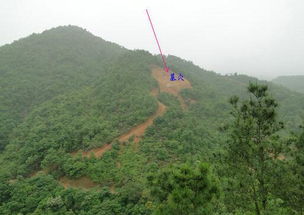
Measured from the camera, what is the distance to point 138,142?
2691 cm

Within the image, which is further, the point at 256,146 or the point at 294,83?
the point at 294,83

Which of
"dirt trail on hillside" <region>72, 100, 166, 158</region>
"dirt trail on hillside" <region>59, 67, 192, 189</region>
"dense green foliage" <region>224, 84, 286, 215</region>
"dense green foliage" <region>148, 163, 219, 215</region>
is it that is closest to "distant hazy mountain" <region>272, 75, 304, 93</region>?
"dirt trail on hillside" <region>59, 67, 192, 189</region>

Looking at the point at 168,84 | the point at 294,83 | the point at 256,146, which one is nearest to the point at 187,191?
the point at 256,146

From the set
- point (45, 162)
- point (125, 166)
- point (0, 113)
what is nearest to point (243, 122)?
point (125, 166)

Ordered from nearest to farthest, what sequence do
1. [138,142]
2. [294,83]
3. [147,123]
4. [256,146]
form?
[256,146]
[138,142]
[147,123]
[294,83]

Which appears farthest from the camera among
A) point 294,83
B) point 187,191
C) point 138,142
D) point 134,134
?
point 294,83

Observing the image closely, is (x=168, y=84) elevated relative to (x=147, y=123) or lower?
elevated

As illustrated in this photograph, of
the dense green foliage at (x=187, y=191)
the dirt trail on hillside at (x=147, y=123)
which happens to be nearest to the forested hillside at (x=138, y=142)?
the dense green foliage at (x=187, y=191)

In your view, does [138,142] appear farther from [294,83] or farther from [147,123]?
[294,83]

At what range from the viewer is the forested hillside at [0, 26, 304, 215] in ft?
26.2

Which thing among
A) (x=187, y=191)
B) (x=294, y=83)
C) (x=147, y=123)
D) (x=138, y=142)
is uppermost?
(x=187, y=191)

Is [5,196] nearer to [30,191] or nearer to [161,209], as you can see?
[30,191]

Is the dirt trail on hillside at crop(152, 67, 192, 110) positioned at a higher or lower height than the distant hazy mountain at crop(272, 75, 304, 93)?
higher

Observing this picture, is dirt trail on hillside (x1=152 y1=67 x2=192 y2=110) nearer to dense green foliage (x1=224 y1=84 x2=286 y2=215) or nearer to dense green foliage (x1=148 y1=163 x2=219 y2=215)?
dense green foliage (x1=224 y1=84 x2=286 y2=215)
